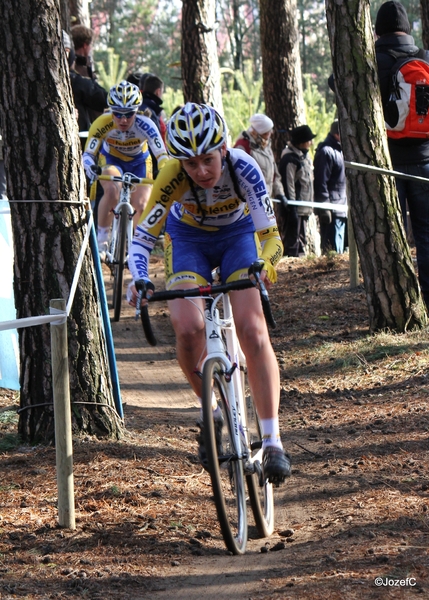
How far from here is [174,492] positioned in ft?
17.5

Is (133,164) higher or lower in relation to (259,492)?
higher

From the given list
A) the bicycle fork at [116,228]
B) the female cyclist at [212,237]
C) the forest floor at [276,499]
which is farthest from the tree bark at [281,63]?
the female cyclist at [212,237]

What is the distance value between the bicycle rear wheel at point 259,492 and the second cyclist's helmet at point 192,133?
1.29m

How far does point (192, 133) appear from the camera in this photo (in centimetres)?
448

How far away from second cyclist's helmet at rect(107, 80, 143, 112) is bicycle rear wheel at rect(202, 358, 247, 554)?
613 centimetres

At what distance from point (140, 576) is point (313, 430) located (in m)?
2.81

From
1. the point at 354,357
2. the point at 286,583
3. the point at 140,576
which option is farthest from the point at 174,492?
the point at 354,357

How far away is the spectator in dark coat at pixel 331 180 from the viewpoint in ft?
43.2

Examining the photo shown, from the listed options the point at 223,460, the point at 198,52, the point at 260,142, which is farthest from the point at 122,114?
the point at 223,460

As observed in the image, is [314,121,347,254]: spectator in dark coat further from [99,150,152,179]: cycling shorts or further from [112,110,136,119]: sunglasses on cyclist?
[112,110,136,119]: sunglasses on cyclist

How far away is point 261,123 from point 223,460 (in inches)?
314

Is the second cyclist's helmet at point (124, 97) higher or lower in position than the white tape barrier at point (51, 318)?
higher

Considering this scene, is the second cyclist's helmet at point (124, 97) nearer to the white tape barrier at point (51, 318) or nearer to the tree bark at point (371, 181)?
the tree bark at point (371, 181)

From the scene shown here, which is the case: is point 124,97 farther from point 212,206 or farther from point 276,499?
point 276,499
